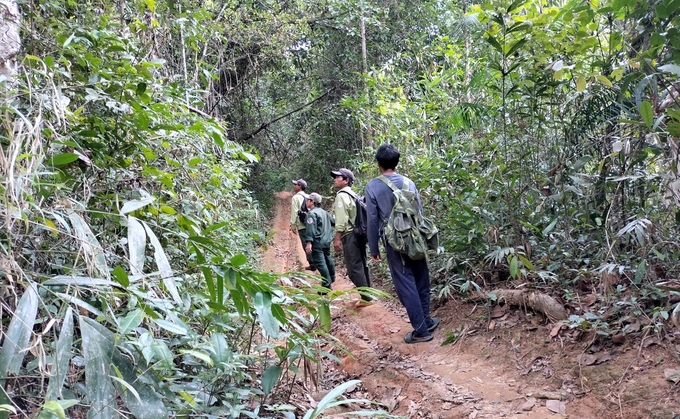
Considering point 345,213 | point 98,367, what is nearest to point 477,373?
point 345,213

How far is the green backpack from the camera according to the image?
4434mm

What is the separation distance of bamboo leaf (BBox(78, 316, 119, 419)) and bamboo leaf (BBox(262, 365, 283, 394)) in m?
0.90

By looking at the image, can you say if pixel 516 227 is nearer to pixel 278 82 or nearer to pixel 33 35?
pixel 33 35

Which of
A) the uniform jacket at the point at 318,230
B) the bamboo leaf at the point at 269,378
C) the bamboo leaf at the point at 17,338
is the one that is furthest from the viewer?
the uniform jacket at the point at 318,230

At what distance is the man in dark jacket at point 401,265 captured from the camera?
15.0 ft

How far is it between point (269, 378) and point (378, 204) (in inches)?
109

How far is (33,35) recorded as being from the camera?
8.78 ft

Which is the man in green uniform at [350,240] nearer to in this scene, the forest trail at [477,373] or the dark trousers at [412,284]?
the forest trail at [477,373]

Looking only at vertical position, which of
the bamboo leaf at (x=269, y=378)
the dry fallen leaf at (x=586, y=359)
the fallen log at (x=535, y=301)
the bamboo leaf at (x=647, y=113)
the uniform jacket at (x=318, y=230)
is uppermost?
the bamboo leaf at (x=647, y=113)

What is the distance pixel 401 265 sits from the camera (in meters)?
4.61

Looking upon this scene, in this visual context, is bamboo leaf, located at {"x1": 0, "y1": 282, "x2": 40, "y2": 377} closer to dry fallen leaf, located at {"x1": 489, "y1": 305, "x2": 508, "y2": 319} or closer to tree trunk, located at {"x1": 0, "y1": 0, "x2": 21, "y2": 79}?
tree trunk, located at {"x1": 0, "y1": 0, "x2": 21, "y2": 79}

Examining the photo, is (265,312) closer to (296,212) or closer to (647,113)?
(647,113)

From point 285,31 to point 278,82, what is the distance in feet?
11.8

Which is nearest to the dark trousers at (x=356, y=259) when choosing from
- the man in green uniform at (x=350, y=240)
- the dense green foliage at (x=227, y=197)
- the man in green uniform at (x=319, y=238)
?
the man in green uniform at (x=350, y=240)
